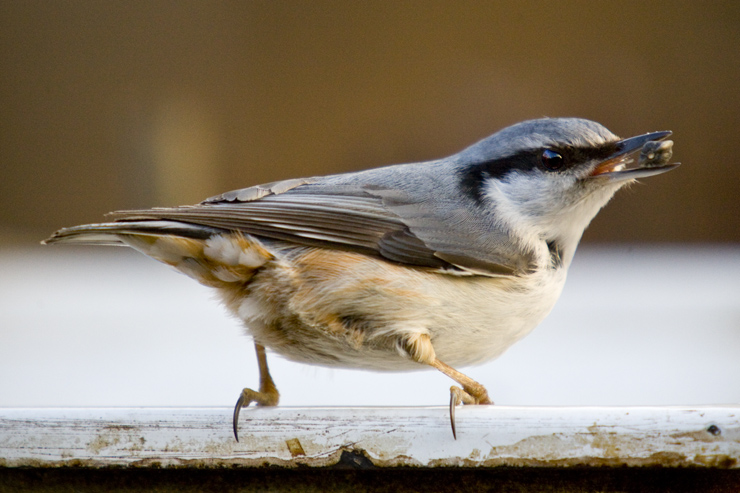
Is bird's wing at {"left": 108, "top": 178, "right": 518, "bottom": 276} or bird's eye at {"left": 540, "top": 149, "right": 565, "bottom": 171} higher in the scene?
bird's eye at {"left": 540, "top": 149, "right": 565, "bottom": 171}

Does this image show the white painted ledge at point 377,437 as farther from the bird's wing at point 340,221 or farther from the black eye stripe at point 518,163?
the black eye stripe at point 518,163

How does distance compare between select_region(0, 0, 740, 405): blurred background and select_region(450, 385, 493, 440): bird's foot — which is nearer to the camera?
select_region(450, 385, 493, 440): bird's foot

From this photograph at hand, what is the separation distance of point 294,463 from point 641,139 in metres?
1.09

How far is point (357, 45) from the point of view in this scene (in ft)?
9.71

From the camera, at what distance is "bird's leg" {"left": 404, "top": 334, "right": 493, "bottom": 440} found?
1513 millimetres

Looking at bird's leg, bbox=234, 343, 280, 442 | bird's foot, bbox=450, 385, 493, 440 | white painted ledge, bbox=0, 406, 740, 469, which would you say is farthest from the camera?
bird's leg, bbox=234, 343, 280, 442

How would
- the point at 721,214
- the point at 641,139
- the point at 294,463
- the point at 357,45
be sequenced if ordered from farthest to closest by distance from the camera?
1. the point at 721,214
2. the point at 357,45
3. the point at 641,139
4. the point at 294,463

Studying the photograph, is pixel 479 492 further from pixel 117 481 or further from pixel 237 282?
pixel 237 282

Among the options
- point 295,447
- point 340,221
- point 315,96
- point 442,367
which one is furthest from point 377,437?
point 315,96

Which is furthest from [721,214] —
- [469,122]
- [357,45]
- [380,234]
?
[380,234]

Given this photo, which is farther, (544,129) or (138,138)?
(138,138)

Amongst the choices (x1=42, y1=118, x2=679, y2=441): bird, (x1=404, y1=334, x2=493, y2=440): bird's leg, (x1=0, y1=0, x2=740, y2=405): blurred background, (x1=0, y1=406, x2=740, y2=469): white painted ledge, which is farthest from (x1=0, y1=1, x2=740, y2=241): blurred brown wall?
(x1=0, y1=406, x2=740, y2=469): white painted ledge

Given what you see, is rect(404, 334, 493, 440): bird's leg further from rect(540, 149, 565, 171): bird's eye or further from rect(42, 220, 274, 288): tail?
rect(540, 149, 565, 171): bird's eye

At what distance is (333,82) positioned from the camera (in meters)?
3.00
